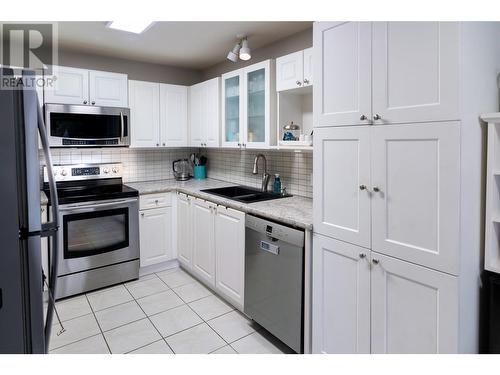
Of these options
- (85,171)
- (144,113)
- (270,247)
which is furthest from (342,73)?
(85,171)

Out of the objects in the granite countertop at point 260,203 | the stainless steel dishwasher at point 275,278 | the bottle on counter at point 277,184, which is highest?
the bottle on counter at point 277,184

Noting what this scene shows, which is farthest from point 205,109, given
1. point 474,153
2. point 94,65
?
point 474,153

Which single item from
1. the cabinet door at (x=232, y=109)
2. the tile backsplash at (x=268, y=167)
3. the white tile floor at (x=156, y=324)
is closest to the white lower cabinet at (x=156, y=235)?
the white tile floor at (x=156, y=324)

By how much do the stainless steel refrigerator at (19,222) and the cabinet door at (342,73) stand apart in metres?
1.41

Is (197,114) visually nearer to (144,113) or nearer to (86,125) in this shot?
(144,113)

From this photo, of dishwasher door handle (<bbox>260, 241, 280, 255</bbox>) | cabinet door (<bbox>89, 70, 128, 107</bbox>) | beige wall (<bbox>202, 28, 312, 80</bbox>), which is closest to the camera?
dishwasher door handle (<bbox>260, 241, 280, 255</bbox>)

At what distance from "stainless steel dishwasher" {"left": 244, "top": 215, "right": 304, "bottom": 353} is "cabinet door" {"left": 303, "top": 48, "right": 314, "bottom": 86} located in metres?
1.07

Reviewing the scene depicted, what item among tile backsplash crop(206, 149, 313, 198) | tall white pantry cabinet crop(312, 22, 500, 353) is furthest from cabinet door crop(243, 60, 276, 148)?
tall white pantry cabinet crop(312, 22, 500, 353)

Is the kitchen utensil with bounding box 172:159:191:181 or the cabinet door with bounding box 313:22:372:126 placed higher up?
the cabinet door with bounding box 313:22:372:126

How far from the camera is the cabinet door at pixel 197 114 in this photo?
3787 millimetres

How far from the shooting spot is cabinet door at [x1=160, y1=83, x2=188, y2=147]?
386 centimetres

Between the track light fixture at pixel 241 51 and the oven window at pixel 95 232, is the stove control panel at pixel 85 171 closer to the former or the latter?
the oven window at pixel 95 232

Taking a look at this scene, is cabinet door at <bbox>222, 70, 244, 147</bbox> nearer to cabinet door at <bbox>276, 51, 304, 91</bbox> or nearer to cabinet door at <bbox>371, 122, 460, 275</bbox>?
cabinet door at <bbox>276, 51, 304, 91</bbox>

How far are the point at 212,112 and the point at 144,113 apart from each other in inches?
30.9
